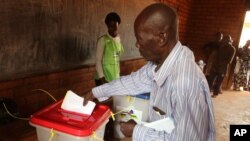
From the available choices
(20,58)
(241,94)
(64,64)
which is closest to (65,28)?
(64,64)

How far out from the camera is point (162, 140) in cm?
107

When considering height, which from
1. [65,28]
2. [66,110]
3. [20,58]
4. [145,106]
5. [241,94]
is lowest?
[241,94]

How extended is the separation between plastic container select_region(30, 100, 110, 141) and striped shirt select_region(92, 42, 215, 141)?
9.4 inches

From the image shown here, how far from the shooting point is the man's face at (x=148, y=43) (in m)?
1.13

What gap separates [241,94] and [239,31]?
2151 mm

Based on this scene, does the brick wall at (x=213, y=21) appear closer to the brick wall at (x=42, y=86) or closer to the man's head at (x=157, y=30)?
the brick wall at (x=42, y=86)

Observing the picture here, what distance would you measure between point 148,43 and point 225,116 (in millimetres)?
3976

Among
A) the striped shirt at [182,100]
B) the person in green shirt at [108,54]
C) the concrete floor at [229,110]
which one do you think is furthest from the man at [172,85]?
the concrete floor at [229,110]

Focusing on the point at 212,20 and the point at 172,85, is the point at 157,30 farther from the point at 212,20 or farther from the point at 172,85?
the point at 212,20

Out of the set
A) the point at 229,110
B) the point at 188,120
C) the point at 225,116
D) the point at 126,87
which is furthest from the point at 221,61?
the point at 188,120

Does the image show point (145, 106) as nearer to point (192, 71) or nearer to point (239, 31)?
point (192, 71)

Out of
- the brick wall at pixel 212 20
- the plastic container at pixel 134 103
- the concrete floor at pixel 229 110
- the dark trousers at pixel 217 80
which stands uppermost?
the brick wall at pixel 212 20

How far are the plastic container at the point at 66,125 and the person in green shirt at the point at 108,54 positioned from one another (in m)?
1.60

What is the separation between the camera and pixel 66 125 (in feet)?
3.86
